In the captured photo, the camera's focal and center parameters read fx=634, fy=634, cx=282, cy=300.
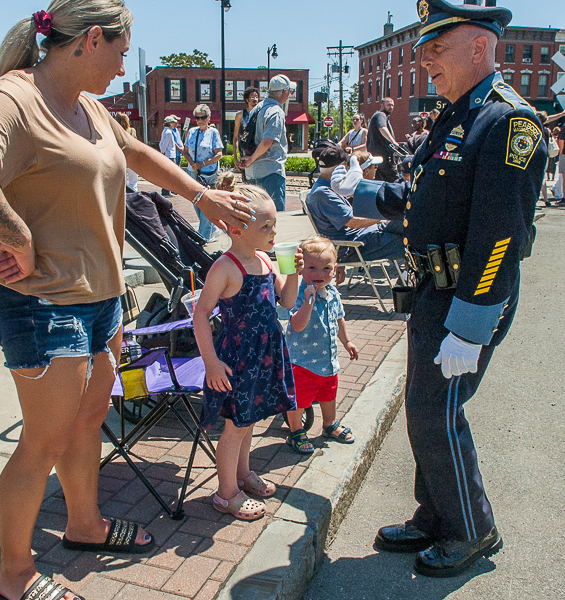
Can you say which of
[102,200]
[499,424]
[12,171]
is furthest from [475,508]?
[12,171]

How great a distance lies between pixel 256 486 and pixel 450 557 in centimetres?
91

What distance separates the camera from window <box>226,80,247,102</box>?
6769cm

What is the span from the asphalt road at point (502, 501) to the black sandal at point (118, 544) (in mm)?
700

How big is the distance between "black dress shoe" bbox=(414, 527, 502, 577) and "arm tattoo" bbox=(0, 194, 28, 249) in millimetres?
1985

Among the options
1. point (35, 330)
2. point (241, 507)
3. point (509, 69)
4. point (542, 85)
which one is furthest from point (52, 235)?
point (542, 85)

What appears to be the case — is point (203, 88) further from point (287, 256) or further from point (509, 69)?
point (287, 256)

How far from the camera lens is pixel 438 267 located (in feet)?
7.88

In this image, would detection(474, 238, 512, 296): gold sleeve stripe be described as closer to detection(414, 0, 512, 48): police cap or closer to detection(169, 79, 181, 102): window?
detection(414, 0, 512, 48): police cap

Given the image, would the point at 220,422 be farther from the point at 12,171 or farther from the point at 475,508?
the point at 12,171

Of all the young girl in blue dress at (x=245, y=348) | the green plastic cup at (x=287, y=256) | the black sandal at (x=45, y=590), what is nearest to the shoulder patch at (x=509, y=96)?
the young girl in blue dress at (x=245, y=348)

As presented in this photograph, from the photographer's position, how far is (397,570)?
268 cm

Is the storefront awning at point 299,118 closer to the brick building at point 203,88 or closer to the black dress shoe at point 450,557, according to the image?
the brick building at point 203,88

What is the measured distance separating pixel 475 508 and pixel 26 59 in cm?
235

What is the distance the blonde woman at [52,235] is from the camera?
76.6 inches
